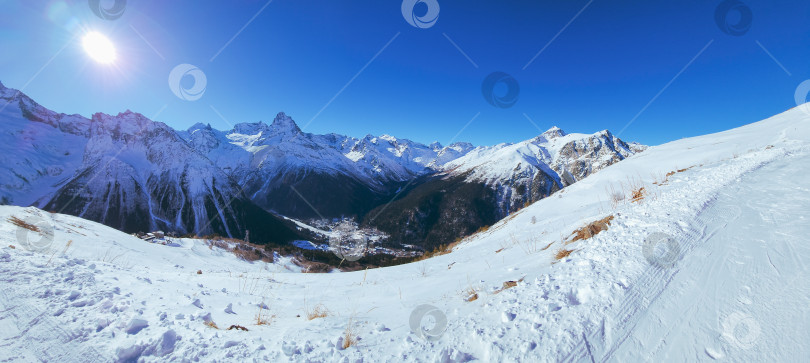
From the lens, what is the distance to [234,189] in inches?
5778

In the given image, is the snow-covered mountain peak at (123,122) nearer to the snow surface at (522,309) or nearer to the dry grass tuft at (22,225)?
the dry grass tuft at (22,225)

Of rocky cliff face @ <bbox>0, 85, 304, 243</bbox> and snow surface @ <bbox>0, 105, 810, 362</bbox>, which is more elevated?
rocky cliff face @ <bbox>0, 85, 304, 243</bbox>

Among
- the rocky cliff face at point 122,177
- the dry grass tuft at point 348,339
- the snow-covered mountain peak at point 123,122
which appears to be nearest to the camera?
the dry grass tuft at point 348,339

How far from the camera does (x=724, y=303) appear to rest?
2.42 metres

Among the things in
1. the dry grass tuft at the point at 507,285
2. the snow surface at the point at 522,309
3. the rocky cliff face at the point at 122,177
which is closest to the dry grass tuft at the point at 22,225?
the snow surface at the point at 522,309

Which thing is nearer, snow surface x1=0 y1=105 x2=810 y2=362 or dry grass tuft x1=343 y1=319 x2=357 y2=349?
snow surface x1=0 y1=105 x2=810 y2=362

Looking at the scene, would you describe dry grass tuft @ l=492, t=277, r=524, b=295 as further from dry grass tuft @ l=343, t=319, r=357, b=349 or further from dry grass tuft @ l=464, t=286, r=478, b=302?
dry grass tuft @ l=343, t=319, r=357, b=349

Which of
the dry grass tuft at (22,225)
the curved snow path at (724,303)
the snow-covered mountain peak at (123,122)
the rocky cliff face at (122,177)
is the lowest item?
the curved snow path at (724,303)

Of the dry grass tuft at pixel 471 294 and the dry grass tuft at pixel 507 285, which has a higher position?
the dry grass tuft at pixel 507 285

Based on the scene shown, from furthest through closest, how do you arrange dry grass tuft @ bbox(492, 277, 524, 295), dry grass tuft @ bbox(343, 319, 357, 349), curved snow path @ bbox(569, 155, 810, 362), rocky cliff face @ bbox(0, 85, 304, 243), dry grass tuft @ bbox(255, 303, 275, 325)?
rocky cliff face @ bbox(0, 85, 304, 243)
dry grass tuft @ bbox(492, 277, 524, 295)
dry grass tuft @ bbox(255, 303, 275, 325)
dry grass tuft @ bbox(343, 319, 357, 349)
curved snow path @ bbox(569, 155, 810, 362)

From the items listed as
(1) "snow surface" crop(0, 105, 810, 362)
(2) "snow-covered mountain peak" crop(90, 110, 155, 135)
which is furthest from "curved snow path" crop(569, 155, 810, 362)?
(2) "snow-covered mountain peak" crop(90, 110, 155, 135)

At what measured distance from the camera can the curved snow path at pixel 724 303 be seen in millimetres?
2010

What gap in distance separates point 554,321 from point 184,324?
12.8ft

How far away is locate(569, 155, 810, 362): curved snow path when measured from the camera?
2010 mm
